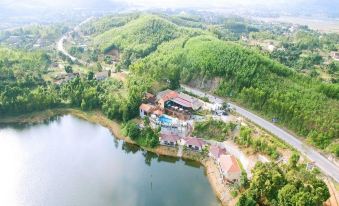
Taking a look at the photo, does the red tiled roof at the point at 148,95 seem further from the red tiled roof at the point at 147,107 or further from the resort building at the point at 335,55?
the resort building at the point at 335,55

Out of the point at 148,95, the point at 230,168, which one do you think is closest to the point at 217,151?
the point at 230,168

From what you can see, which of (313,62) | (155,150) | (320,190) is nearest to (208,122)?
(155,150)

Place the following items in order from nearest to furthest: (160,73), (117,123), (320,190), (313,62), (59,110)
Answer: (320,190)
(117,123)
(59,110)
(160,73)
(313,62)

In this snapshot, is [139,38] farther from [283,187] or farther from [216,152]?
[283,187]

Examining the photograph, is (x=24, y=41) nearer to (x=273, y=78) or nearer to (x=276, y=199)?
(x=273, y=78)

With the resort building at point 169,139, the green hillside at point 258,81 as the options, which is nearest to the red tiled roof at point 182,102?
the resort building at point 169,139

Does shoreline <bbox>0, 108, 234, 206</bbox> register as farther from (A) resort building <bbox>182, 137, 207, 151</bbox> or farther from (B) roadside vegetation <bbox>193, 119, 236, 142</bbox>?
(B) roadside vegetation <bbox>193, 119, 236, 142</bbox>
